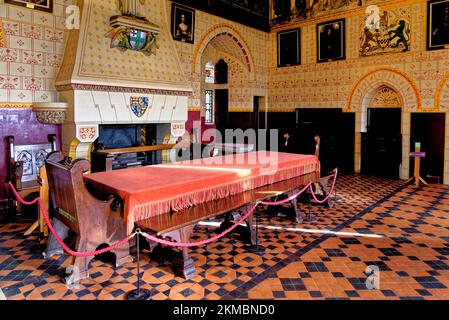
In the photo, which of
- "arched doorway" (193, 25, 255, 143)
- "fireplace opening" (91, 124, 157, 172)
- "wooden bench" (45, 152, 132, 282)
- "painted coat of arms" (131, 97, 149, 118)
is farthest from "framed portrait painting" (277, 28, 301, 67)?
"wooden bench" (45, 152, 132, 282)

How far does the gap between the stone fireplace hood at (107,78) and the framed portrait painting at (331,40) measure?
19.2 feet

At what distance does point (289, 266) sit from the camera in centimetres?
468

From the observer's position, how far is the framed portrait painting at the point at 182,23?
1057 centimetres

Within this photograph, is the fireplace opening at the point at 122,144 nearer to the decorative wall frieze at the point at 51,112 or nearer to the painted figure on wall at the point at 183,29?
the decorative wall frieze at the point at 51,112

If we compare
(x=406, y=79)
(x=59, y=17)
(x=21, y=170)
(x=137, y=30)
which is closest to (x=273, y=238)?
(x=21, y=170)

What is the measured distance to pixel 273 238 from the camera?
19.0 feet

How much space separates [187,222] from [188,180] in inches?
35.5

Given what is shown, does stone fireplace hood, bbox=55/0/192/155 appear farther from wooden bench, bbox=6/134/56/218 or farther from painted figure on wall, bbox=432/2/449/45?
painted figure on wall, bbox=432/2/449/45

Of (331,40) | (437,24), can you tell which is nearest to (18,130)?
(331,40)

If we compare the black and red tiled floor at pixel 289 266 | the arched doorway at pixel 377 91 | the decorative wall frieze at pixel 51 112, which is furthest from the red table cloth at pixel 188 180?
the arched doorway at pixel 377 91

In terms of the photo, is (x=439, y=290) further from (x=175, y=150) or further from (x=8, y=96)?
(x=8, y=96)

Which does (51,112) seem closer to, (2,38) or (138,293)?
(2,38)

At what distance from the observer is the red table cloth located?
4.36 metres

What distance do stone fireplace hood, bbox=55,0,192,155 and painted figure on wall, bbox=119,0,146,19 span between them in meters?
0.18
